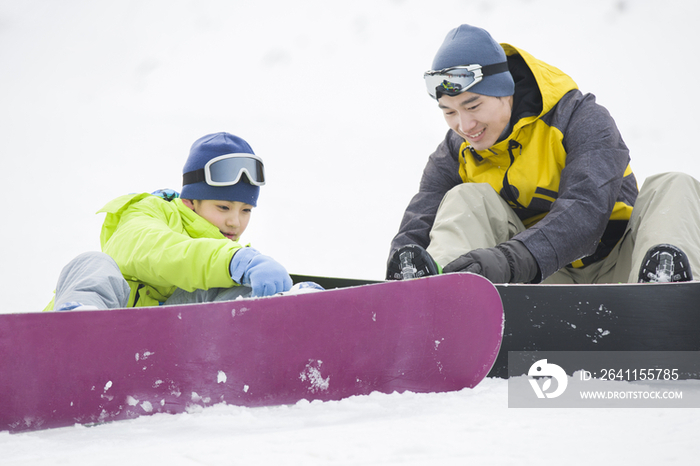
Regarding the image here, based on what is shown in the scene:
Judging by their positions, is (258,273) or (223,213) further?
(223,213)

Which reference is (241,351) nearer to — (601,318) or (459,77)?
(601,318)

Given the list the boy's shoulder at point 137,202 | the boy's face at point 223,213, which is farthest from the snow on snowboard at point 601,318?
the boy's shoulder at point 137,202

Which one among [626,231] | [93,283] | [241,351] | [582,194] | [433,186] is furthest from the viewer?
[433,186]

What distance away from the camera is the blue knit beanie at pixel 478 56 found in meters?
1.95

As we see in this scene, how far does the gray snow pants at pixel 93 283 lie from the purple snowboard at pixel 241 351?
0.82 feet

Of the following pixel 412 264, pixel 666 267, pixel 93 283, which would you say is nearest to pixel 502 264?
pixel 412 264

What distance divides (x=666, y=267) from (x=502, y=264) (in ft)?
1.34

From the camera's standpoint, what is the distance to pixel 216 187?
6.40ft

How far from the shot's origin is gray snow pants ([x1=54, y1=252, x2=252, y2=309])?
1.38 meters

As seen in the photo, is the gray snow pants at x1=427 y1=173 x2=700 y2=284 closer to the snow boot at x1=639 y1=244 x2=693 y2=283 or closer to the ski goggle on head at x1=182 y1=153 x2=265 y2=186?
the snow boot at x1=639 y1=244 x2=693 y2=283

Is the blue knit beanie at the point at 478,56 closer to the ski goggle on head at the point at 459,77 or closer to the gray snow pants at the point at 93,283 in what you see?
the ski goggle on head at the point at 459,77

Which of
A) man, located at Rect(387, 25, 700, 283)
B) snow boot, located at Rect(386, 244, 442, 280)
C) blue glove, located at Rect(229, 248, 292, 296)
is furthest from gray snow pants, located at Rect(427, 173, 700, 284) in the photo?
blue glove, located at Rect(229, 248, 292, 296)

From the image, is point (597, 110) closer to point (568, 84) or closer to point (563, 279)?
point (568, 84)

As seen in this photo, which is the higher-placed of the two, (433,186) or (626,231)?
(433,186)
